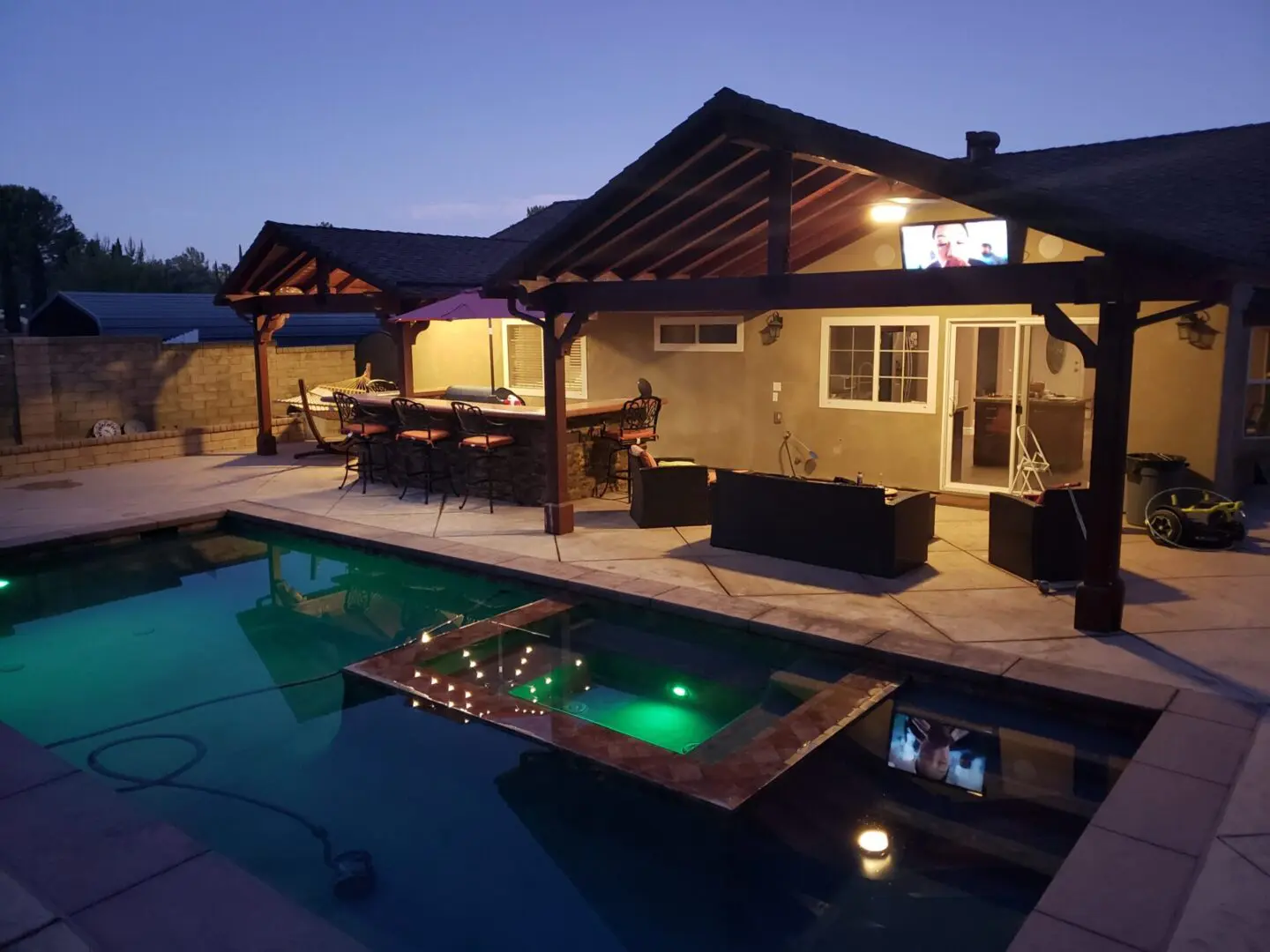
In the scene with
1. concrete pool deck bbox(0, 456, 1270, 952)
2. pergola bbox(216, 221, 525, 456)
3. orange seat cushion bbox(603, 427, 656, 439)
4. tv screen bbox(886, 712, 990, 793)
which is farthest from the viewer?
pergola bbox(216, 221, 525, 456)

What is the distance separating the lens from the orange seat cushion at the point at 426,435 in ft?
37.3

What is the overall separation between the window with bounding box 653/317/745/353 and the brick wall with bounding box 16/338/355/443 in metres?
7.43

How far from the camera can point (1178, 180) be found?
10125 millimetres

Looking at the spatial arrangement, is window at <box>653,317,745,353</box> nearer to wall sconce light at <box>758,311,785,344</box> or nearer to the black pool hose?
wall sconce light at <box>758,311,785,344</box>

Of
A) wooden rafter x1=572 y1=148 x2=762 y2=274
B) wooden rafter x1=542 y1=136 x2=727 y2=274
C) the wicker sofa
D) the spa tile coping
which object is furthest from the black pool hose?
wooden rafter x1=572 y1=148 x2=762 y2=274

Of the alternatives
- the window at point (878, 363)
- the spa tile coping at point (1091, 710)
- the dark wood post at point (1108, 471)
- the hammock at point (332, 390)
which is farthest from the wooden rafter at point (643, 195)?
the hammock at point (332, 390)

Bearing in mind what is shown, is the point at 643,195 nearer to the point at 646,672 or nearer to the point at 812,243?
the point at 812,243

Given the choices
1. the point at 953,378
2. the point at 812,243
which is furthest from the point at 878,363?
the point at 812,243

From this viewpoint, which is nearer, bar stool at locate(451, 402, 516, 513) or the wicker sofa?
the wicker sofa

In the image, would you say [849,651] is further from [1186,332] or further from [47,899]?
[1186,332]

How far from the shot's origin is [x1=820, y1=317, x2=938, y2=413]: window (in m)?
10.7

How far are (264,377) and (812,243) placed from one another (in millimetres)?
9045

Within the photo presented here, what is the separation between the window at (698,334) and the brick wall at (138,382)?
293 inches

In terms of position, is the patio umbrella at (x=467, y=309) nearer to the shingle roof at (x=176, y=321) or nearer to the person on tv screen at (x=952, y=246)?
the person on tv screen at (x=952, y=246)
